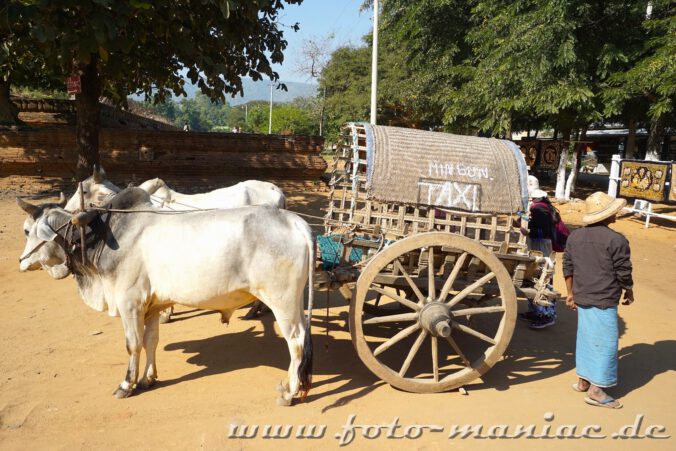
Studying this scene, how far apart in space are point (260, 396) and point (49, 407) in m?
1.51

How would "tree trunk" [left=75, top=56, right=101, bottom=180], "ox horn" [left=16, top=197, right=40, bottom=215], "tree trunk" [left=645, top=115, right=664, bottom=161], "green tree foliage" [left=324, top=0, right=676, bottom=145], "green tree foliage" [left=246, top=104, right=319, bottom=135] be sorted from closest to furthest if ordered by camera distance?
"ox horn" [left=16, top=197, right=40, bottom=215]
"tree trunk" [left=75, top=56, right=101, bottom=180]
"green tree foliage" [left=324, top=0, right=676, bottom=145]
"tree trunk" [left=645, top=115, right=664, bottom=161]
"green tree foliage" [left=246, top=104, right=319, bottom=135]

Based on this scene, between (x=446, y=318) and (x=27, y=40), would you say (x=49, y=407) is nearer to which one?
(x=446, y=318)

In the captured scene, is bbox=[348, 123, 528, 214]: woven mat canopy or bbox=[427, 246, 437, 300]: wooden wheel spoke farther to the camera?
bbox=[348, 123, 528, 214]: woven mat canopy

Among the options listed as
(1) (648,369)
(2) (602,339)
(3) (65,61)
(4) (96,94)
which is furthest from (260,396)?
(4) (96,94)

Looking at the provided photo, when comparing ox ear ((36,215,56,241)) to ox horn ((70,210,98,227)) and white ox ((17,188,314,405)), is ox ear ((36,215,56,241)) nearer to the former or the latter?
white ox ((17,188,314,405))

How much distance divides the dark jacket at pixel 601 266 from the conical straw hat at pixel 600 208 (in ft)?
0.26

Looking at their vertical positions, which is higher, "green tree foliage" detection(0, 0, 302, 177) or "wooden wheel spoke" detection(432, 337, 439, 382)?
"green tree foliage" detection(0, 0, 302, 177)

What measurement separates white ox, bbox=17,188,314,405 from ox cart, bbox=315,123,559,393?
39 cm

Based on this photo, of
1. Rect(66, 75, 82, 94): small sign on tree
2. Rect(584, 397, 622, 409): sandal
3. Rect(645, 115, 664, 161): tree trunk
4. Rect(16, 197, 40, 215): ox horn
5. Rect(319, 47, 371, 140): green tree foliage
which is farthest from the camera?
Rect(319, 47, 371, 140): green tree foliage

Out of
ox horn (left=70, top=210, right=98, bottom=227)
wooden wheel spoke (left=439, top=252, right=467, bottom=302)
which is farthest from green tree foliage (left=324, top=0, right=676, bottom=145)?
ox horn (left=70, top=210, right=98, bottom=227)

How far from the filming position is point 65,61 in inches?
222

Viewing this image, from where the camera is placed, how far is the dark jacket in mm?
3650

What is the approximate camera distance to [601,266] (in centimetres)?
Answer: 368

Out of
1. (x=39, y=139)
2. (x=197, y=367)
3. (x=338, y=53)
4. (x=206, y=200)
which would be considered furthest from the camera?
(x=338, y=53)
